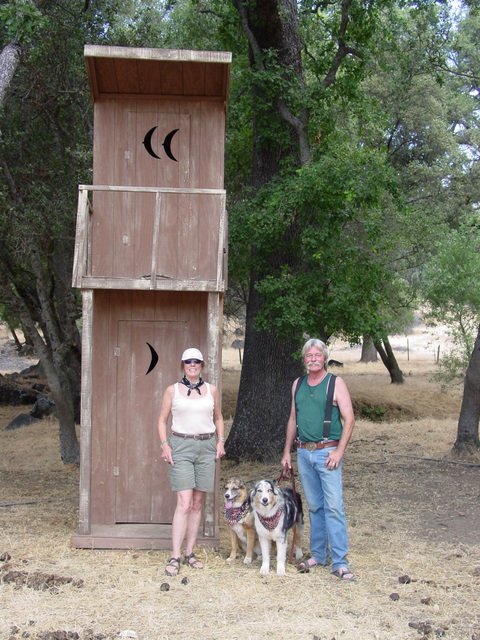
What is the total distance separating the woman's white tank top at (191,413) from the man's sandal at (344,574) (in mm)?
1776

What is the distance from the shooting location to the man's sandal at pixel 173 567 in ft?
22.1

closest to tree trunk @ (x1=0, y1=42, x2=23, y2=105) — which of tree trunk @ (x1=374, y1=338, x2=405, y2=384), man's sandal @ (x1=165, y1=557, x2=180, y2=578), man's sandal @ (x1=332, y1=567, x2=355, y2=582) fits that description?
man's sandal @ (x1=165, y1=557, x2=180, y2=578)

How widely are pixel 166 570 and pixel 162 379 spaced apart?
2341 millimetres

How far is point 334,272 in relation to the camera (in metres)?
11.5

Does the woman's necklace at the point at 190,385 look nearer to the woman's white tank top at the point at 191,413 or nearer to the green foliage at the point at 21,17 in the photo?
the woman's white tank top at the point at 191,413

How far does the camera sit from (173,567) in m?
6.80

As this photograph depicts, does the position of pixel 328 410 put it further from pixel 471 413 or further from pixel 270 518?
pixel 471 413

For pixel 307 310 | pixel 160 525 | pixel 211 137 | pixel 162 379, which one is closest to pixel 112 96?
pixel 211 137

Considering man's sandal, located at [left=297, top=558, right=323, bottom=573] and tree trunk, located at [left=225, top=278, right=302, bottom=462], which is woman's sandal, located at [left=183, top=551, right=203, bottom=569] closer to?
man's sandal, located at [left=297, top=558, right=323, bottom=573]

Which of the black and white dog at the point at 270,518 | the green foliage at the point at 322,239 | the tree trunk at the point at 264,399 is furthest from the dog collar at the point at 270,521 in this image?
the tree trunk at the point at 264,399

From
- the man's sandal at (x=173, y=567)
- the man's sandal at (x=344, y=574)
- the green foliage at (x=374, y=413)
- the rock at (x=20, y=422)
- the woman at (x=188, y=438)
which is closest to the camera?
the man's sandal at (x=344, y=574)

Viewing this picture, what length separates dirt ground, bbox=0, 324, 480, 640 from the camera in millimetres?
5508

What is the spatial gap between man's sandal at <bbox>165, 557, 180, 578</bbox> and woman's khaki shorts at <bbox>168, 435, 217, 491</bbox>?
0.66m

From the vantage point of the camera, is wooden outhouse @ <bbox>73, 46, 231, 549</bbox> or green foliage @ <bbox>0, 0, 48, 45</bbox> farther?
green foliage @ <bbox>0, 0, 48, 45</bbox>
